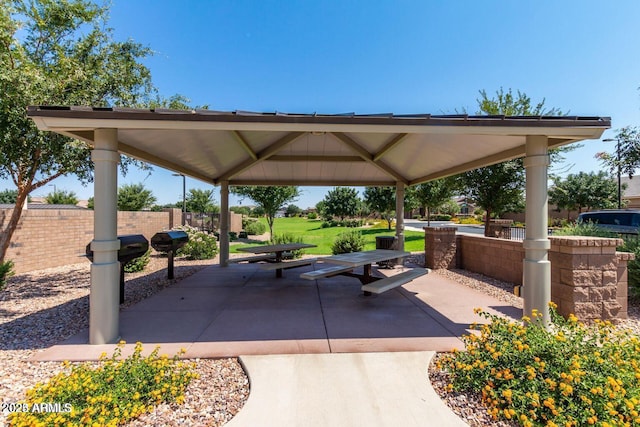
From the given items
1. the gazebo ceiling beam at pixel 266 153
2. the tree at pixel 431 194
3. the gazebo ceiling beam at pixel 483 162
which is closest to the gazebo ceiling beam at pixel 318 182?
the gazebo ceiling beam at pixel 266 153

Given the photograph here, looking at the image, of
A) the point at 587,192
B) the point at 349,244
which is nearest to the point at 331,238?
the point at 349,244

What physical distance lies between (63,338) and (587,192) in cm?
3644

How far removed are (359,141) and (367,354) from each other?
4.33 m

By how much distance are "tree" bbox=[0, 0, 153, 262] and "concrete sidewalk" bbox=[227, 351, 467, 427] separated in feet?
21.9

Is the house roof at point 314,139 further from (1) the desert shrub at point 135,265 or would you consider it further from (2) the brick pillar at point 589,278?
(1) the desert shrub at point 135,265

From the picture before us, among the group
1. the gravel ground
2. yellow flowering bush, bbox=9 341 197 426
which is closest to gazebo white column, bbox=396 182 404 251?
the gravel ground

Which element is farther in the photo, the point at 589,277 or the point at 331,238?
the point at 331,238

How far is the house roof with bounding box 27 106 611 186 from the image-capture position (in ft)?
12.1

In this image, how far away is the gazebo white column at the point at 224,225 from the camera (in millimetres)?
9266

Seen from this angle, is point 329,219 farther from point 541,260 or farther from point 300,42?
point 541,260

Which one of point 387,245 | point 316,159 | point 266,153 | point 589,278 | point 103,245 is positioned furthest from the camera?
point 387,245

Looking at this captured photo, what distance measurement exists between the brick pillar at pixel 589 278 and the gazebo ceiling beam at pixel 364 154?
4053mm

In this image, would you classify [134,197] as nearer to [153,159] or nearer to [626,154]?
[153,159]

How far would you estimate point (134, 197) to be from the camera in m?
27.5
